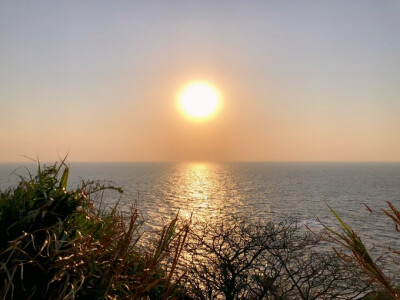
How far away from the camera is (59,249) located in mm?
2018

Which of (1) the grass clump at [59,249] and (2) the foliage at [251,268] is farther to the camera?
(2) the foliage at [251,268]

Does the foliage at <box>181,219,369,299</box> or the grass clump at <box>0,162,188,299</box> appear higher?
the grass clump at <box>0,162,188,299</box>

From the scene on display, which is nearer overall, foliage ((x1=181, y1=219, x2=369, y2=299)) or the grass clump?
the grass clump

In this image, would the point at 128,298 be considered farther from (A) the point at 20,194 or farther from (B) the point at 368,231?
(B) the point at 368,231

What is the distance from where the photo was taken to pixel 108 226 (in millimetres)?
2625

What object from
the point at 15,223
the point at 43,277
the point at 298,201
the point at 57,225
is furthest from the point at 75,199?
the point at 298,201

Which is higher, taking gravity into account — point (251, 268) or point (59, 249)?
point (59, 249)

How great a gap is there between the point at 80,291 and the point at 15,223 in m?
0.57

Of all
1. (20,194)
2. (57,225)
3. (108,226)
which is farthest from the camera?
(108,226)

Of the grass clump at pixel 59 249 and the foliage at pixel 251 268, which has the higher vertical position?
the grass clump at pixel 59 249

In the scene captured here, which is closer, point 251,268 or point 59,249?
point 59,249

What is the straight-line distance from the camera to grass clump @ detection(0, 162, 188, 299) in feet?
6.24

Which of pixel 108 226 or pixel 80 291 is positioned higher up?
pixel 108 226

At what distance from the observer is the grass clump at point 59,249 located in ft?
6.24
